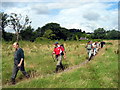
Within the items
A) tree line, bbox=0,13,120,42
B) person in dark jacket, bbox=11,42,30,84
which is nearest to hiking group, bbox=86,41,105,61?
person in dark jacket, bbox=11,42,30,84

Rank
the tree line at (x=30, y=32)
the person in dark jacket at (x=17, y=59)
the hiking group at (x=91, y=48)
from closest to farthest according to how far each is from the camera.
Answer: the person in dark jacket at (x=17, y=59) < the hiking group at (x=91, y=48) < the tree line at (x=30, y=32)

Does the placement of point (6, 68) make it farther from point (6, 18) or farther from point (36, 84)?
point (6, 18)

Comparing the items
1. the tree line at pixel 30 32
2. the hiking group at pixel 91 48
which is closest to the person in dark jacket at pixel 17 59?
the hiking group at pixel 91 48

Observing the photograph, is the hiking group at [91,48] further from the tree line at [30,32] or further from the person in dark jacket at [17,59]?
the tree line at [30,32]

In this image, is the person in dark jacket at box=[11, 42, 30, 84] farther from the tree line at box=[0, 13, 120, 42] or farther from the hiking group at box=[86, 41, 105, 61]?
the tree line at box=[0, 13, 120, 42]

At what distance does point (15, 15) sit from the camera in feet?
212

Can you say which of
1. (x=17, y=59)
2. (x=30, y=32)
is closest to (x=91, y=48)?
(x=17, y=59)

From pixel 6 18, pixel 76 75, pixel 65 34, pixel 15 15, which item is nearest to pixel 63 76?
pixel 76 75

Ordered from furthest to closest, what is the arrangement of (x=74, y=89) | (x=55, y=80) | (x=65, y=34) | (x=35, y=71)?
(x=65, y=34) < (x=35, y=71) < (x=55, y=80) < (x=74, y=89)

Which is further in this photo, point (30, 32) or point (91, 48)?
point (30, 32)

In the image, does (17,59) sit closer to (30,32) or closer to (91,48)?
(91,48)

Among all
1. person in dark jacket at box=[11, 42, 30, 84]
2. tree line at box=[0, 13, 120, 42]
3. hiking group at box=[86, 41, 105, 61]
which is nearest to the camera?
person in dark jacket at box=[11, 42, 30, 84]

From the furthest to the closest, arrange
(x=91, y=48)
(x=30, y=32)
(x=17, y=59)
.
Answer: (x=30, y=32)
(x=91, y=48)
(x=17, y=59)

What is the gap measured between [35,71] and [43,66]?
128 cm
